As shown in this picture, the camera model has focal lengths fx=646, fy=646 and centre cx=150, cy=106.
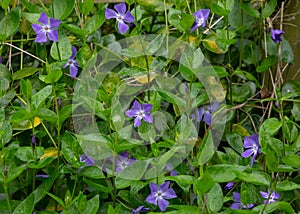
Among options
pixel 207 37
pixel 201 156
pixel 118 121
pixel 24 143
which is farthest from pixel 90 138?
pixel 207 37

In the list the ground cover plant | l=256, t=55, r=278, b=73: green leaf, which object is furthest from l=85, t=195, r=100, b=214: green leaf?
l=256, t=55, r=278, b=73: green leaf

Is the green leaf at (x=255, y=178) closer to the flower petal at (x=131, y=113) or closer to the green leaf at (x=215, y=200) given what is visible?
the green leaf at (x=215, y=200)

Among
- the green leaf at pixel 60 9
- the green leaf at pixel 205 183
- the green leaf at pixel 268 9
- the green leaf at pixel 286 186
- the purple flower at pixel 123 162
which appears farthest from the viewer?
the green leaf at pixel 268 9

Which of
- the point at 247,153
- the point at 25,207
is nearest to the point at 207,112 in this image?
the point at 247,153

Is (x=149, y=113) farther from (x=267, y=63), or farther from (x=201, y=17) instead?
(x=267, y=63)

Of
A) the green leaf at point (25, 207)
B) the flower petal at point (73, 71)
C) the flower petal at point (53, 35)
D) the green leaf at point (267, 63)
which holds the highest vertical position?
the flower petal at point (53, 35)

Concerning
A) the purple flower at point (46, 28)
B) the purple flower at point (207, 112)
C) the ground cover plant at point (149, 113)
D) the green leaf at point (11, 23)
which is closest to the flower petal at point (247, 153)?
the ground cover plant at point (149, 113)
